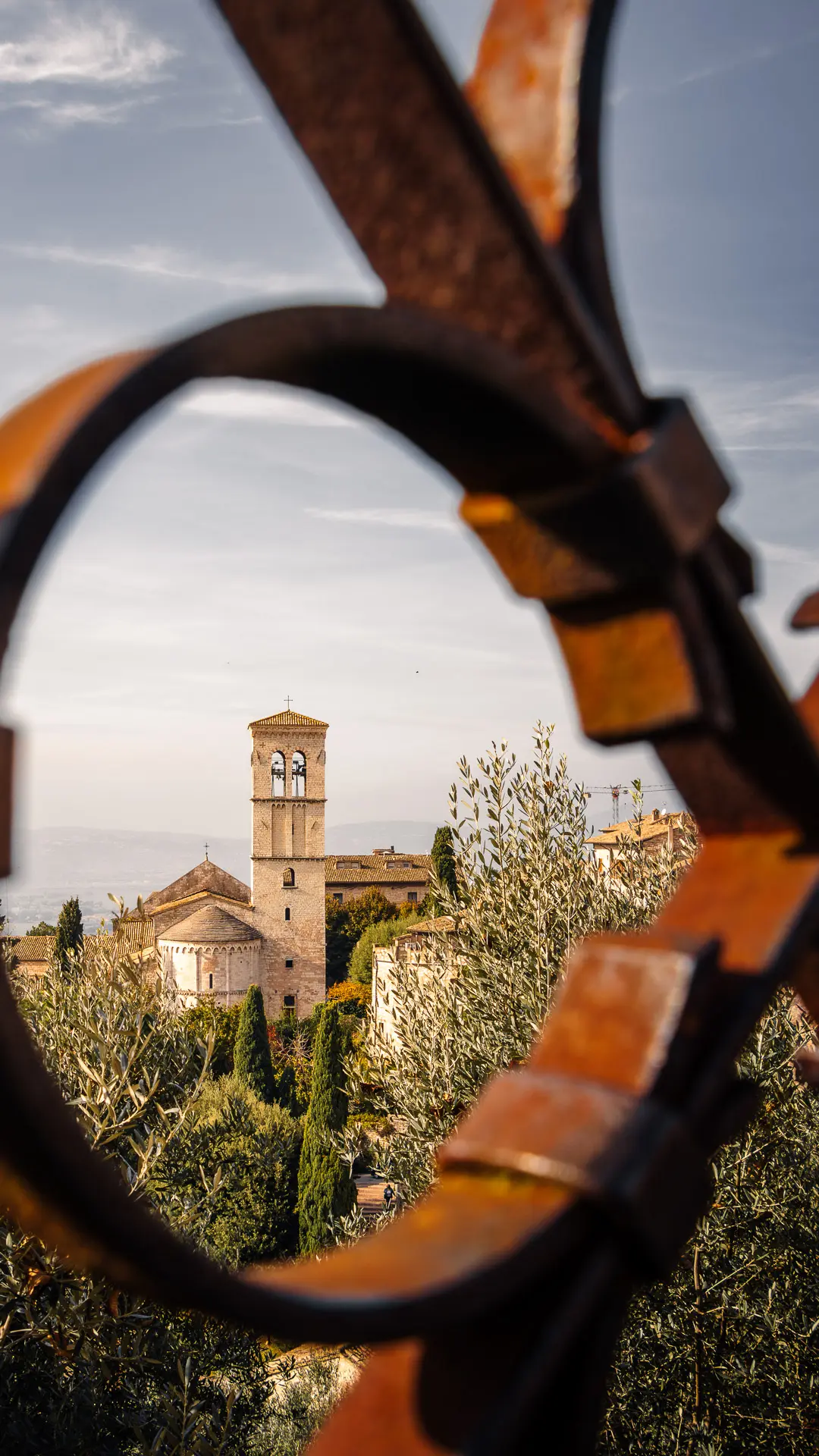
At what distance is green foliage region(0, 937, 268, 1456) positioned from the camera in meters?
7.49

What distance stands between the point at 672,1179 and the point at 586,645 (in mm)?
443

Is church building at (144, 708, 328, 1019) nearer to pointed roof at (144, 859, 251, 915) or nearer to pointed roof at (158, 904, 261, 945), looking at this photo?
pointed roof at (158, 904, 261, 945)

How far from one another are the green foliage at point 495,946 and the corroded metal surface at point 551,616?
709 cm

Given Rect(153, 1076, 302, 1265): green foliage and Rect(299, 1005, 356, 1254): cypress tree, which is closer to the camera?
Rect(153, 1076, 302, 1265): green foliage

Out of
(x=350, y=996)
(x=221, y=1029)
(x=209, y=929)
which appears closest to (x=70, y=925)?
(x=209, y=929)

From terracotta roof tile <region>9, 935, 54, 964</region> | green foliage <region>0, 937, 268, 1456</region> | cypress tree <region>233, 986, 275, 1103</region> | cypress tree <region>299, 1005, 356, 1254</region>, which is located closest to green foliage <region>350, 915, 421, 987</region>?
terracotta roof tile <region>9, 935, 54, 964</region>

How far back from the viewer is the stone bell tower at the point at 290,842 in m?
46.2

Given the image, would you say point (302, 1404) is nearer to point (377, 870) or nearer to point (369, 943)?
point (369, 943)

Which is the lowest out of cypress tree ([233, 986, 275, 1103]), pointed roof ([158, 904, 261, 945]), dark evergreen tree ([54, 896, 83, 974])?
pointed roof ([158, 904, 261, 945])

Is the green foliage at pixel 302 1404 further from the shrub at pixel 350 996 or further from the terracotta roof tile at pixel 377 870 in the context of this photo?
the terracotta roof tile at pixel 377 870

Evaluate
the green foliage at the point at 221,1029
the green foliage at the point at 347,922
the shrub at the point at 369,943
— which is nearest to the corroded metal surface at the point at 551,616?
the green foliage at the point at 221,1029

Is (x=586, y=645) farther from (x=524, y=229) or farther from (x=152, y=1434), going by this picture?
(x=152, y=1434)

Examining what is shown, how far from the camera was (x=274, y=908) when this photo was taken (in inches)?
1842

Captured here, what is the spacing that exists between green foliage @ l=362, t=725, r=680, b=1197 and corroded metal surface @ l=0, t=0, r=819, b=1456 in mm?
7093
